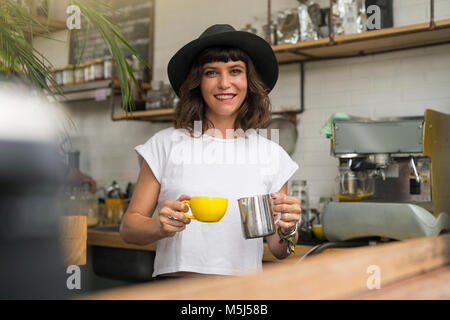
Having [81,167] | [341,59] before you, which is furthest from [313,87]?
[81,167]

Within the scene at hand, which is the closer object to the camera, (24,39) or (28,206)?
(28,206)

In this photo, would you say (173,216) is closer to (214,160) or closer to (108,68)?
(214,160)

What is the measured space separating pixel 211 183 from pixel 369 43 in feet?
4.66

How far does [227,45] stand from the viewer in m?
1.28

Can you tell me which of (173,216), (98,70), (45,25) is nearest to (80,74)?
(98,70)

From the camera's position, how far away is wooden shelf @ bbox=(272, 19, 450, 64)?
84.0 inches

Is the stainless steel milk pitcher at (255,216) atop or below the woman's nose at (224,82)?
below

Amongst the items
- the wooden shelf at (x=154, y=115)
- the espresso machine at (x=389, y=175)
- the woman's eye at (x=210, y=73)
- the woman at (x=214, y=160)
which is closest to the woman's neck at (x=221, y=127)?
the woman at (x=214, y=160)

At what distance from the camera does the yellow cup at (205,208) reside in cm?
102

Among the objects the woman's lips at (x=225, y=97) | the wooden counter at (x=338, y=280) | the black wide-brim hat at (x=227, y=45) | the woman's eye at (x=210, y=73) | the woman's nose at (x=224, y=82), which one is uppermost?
the black wide-brim hat at (x=227, y=45)

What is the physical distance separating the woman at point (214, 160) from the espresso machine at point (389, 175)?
2.07 ft

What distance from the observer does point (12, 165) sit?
470 millimetres

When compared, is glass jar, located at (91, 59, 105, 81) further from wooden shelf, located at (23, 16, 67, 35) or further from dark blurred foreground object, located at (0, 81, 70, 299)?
dark blurred foreground object, located at (0, 81, 70, 299)

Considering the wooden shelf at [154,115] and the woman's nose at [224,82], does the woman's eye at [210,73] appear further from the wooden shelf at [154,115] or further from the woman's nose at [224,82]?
the wooden shelf at [154,115]
